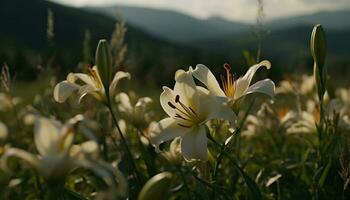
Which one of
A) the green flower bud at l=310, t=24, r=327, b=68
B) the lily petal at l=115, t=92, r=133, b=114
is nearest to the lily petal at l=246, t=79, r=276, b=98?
the green flower bud at l=310, t=24, r=327, b=68

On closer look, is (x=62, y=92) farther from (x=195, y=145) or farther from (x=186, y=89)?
(x=195, y=145)

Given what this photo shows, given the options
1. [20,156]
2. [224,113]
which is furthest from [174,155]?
[20,156]

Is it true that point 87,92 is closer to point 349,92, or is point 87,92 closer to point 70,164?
point 70,164

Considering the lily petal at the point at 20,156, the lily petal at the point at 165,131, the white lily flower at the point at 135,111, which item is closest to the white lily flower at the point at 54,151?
the lily petal at the point at 20,156

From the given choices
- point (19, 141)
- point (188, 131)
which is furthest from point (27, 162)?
point (19, 141)

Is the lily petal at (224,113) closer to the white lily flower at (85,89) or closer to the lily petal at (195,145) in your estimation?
the lily petal at (195,145)
